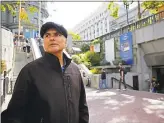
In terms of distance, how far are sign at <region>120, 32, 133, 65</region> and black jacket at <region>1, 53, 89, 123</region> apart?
1693cm

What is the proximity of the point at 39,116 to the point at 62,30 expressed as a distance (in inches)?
32.4

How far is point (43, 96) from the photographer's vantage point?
191 centimetres

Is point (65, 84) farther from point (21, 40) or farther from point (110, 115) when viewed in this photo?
point (21, 40)

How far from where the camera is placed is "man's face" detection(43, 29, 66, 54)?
217 cm

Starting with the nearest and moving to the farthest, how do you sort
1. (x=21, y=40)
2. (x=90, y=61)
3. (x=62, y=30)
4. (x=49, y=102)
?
1. (x=49, y=102)
2. (x=62, y=30)
3. (x=21, y=40)
4. (x=90, y=61)

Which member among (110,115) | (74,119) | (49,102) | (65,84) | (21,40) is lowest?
(110,115)

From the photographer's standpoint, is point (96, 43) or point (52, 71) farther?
point (96, 43)

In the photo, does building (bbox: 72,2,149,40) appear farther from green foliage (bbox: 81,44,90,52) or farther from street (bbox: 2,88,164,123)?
street (bbox: 2,88,164,123)

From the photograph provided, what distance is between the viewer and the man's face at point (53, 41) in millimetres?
2168

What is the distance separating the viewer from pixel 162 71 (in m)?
18.6

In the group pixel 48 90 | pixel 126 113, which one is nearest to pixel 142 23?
pixel 126 113

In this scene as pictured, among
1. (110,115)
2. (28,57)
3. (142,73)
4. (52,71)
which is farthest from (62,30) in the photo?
(142,73)

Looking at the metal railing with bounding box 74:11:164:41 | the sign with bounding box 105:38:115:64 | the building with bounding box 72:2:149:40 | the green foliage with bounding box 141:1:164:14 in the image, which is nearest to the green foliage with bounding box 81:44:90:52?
the sign with bounding box 105:38:115:64

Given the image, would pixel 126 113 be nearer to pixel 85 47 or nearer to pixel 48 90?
pixel 48 90
